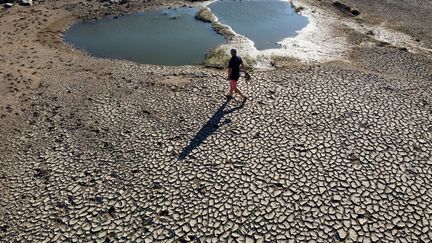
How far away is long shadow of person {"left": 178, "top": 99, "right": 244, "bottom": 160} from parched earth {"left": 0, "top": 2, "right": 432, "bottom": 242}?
0.09 metres

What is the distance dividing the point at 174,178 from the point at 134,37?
23.1m

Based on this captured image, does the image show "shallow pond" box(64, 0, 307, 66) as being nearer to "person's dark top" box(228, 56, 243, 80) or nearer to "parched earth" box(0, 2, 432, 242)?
"parched earth" box(0, 2, 432, 242)

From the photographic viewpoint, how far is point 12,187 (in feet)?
50.6

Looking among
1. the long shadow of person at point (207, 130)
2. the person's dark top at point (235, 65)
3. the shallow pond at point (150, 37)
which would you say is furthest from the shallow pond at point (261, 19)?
the long shadow of person at point (207, 130)

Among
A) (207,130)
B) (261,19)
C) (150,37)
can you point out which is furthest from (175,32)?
(207,130)

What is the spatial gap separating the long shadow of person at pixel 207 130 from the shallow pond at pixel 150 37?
976 cm

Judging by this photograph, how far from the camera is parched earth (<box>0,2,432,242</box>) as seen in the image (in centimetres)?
1292

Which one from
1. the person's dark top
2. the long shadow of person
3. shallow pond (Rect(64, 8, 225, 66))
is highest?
the person's dark top

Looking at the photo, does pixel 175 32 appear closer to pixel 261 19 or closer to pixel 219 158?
pixel 261 19

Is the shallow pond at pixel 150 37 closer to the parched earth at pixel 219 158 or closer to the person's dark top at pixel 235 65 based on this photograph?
the parched earth at pixel 219 158

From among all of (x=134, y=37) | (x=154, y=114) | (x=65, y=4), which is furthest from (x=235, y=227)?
(x=65, y=4)

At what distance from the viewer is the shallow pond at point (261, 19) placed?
33.4m

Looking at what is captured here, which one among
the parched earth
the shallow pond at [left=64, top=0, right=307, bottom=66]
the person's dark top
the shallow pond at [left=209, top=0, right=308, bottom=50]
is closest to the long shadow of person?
the parched earth

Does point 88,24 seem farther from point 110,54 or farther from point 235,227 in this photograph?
point 235,227
